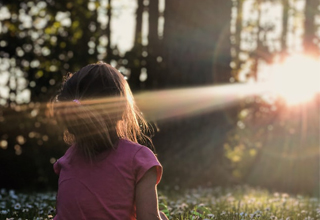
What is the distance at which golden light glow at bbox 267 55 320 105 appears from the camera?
16500 mm

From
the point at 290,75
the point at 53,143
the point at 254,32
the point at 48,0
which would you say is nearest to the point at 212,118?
the point at 53,143

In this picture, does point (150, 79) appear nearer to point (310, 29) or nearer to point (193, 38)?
point (193, 38)

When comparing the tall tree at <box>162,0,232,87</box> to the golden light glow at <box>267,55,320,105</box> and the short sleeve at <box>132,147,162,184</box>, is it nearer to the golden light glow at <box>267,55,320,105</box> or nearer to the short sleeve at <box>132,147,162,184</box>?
the golden light glow at <box>267,55,320,105</box>

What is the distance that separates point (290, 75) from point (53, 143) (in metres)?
9.02

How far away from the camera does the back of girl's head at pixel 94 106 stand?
3.07 m

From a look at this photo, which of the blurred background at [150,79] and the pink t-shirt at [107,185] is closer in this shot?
the pink t-shirt at [107,185]

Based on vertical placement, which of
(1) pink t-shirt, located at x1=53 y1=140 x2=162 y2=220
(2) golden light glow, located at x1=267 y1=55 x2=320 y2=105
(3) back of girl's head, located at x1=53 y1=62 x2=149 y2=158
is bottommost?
(2) golden light glow, located at x1=267 y1=55 x2=320 y2=105

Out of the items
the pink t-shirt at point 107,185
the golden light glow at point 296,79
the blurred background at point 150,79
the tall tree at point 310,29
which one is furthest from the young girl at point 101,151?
the tall tree at point 310,29

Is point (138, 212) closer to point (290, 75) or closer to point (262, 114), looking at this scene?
point (262, 114)

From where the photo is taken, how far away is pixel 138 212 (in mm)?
3000

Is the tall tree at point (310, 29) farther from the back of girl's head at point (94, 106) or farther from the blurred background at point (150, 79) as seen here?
the back of girl's head at point (94, 106)

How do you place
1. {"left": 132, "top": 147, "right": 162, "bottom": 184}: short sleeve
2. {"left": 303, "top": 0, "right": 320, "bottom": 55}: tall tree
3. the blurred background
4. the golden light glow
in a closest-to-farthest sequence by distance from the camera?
1. {"left": 132, "top": 147, "right": 162, "bottom": 184}: short sleeve
2. the blurred background
3. the golden light glow
4. {"left": 303, "top": 0, "right": 320, "bottom": 55}: tall tree

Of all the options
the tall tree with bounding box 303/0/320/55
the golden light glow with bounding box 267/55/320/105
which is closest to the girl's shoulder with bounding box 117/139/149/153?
the golden light glow with bounding box 267/55/320/105

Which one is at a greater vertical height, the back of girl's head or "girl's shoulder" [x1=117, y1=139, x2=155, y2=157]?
the back of girl's head
